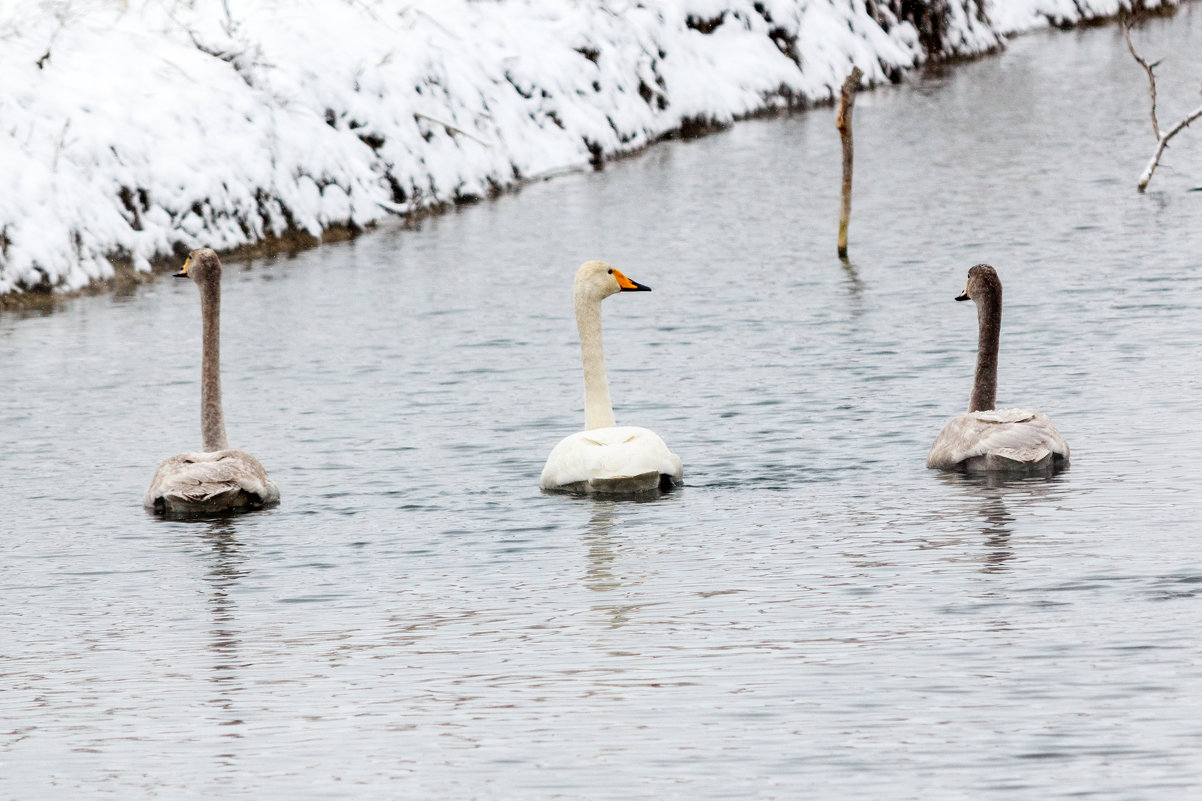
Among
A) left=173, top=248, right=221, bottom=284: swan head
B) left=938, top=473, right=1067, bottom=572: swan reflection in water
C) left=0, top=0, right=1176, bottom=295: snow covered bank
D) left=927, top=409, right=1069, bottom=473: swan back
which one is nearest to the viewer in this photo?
left=938, top=473, right=1067, bottom=572: swan reflection in water

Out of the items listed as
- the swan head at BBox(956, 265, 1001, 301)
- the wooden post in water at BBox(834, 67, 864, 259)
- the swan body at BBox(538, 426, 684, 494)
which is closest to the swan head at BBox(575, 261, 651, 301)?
the swan body at BBox(538, 426, 684, 494)

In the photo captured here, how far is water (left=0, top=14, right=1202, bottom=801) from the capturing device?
946cm

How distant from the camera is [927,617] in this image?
1151 cm

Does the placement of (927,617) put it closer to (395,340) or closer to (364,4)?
(395,340)

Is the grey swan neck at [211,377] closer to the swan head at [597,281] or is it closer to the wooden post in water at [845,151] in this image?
the swan head at [597,281]

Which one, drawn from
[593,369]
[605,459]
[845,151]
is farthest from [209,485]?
[845,151]

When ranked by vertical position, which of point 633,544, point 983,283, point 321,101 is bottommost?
point 633,544

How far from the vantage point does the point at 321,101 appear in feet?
125

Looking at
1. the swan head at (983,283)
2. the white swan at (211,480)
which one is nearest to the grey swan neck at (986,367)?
the swan head at (983,283)

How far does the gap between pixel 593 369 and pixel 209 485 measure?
317cm

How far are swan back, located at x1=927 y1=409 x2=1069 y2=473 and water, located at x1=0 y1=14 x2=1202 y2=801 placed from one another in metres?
0.23

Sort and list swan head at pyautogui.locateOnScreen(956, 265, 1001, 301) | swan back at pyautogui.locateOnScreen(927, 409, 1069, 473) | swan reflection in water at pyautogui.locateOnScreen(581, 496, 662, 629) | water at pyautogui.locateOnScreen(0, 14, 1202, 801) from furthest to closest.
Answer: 1. swan head at pyautogui.locateOnScreen(956, 265, 1001, 301)
2. swan back at pyautogui.locateOnScreen(927, 409, 1069, 473)
3. swan reflection in water at pyautogui.locateOnScreen(581, 496, 662, 629)
4. water at pyautogui.locateOnScreen(0, 14, 1202, 801)

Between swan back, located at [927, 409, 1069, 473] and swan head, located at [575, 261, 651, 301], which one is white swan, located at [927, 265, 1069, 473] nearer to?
swan back, located at [927, 409, 1069, 473]

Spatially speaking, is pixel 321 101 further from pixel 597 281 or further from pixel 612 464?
pixel 612 464
